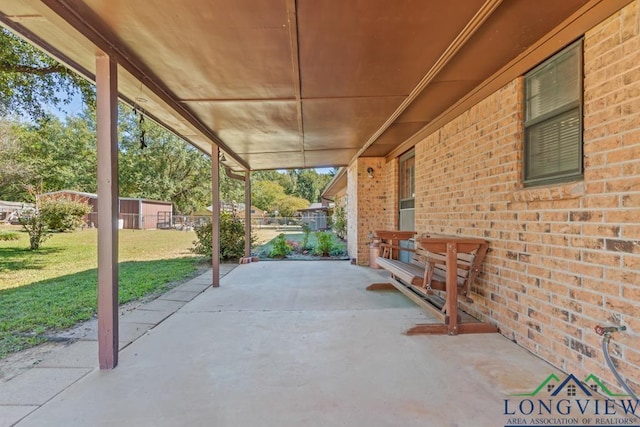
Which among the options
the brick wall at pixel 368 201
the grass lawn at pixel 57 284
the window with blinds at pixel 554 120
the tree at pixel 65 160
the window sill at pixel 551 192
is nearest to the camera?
→ the window sill at pixel 551 192

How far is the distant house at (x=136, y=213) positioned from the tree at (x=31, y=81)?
20.8 meters

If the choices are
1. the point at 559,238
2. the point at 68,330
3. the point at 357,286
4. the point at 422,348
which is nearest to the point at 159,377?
the point at 68,330

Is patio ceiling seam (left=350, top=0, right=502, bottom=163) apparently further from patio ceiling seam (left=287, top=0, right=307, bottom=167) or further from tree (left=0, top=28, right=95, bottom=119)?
tree (left=0, top=28, right=95, bottom=119)

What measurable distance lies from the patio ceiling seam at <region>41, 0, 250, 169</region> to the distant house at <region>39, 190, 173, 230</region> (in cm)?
2566

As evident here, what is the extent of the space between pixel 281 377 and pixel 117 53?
9.96 ft

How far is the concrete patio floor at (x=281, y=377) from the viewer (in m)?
2.10

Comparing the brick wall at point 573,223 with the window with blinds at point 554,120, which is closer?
the brick wall at point 573,223

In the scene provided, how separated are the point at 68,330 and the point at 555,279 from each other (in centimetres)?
506

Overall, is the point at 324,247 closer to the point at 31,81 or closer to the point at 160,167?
the point at 31,81

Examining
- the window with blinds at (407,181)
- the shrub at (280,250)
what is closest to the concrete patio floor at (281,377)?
the window with blinds at (407,181)

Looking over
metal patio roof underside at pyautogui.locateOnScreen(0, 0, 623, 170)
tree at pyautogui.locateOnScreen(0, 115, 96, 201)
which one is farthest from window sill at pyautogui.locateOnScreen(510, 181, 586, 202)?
tree at pyautogui.locateOnScreen(0, 115, 96, 201)

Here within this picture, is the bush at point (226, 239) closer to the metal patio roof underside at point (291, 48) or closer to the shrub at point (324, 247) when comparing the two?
the shrub at point (324, 247)

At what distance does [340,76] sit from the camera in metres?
3.34

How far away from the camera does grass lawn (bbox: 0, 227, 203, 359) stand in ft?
12.7
